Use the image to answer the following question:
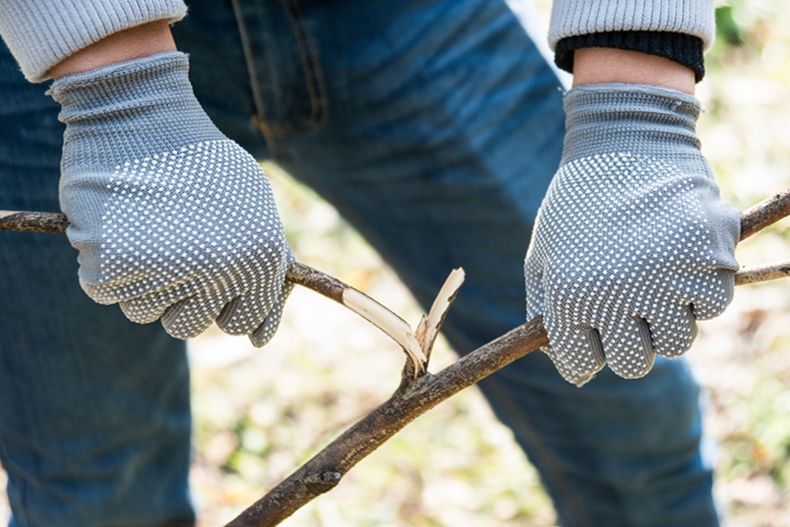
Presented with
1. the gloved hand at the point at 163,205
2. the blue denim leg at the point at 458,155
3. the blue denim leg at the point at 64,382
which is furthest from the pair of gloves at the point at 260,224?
the blue denim leg at the point at 458,155

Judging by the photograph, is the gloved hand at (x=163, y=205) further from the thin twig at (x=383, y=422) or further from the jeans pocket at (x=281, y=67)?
the jeans pocket at (x=281, y=67)

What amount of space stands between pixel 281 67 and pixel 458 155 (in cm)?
33

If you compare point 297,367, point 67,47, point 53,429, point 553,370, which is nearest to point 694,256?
point 553,370

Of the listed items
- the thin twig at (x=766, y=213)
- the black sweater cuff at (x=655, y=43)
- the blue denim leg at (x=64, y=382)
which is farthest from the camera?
the blue denim leg at (x=64, y=382)

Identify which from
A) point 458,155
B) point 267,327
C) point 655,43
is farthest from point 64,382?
point 655,43

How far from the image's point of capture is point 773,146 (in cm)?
281

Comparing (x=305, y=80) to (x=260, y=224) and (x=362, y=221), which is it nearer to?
(x=362, y=221)

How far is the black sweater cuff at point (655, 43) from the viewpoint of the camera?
2.87 ft

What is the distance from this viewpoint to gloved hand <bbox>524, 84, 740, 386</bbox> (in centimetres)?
79

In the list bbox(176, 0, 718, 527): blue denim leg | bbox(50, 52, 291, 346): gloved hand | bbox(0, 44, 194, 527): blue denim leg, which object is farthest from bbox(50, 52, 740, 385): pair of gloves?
bbox(176, 0, 718, 527): blue denim leg

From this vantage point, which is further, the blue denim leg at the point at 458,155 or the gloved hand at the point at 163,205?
the blue denim leg at the point at 458,155

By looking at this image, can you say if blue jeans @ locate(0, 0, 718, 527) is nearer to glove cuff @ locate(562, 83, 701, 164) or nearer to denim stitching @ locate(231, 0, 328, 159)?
denim stitching @ locate(231, 0, 328, 159)

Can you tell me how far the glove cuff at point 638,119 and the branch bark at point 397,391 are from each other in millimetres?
132

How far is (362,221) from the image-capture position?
140 centimetres
